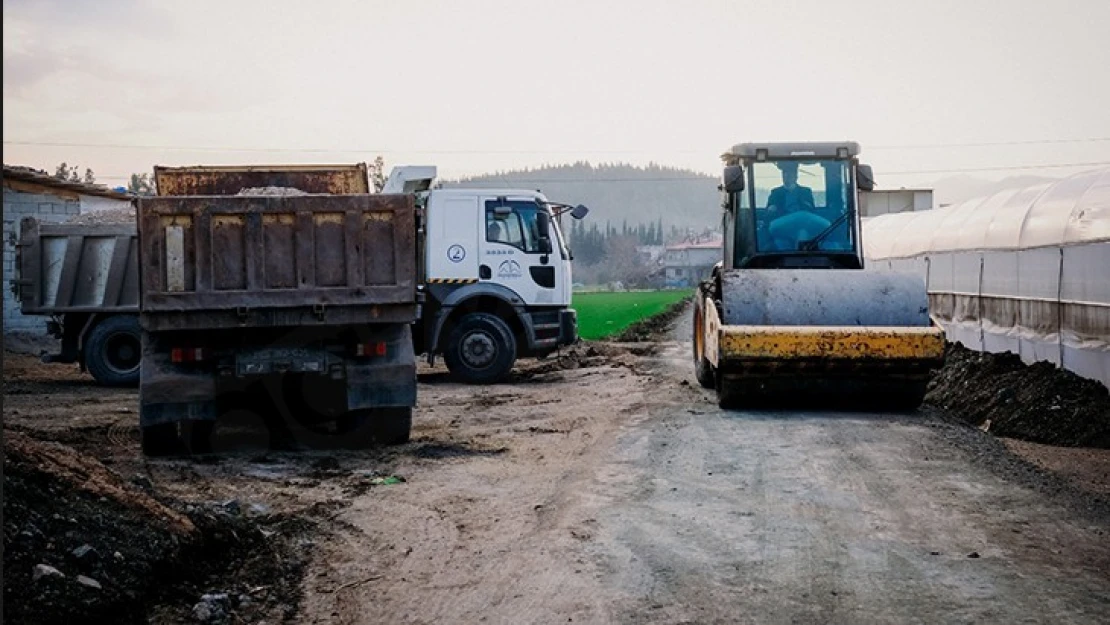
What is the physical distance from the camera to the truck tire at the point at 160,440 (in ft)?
34.7

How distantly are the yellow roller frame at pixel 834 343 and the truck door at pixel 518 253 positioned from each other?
589 centimetres

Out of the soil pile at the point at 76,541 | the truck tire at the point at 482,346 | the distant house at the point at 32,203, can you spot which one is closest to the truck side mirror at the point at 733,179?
the truck tire at the point at 482,346

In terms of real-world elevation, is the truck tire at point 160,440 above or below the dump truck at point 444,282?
below

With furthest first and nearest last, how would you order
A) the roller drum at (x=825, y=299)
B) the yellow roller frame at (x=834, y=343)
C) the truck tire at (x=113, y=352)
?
the truck tire at (x=113, y=352)
the roller drum at (x=825, y=299)
the yellow roller frame at (x=834, y=343)

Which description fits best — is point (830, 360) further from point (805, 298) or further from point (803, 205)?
point (803, 205)

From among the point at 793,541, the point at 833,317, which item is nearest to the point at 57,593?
the point at 793,541

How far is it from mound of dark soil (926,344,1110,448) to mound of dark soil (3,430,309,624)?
8.28 metres

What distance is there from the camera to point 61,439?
37.3 ft

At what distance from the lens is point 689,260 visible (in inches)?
5497

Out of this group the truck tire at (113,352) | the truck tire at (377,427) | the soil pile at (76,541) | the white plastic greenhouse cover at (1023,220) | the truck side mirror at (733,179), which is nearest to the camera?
the soil pile at (76,541)

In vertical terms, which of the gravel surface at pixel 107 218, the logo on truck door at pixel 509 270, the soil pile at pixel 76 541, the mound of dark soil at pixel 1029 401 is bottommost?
the mound of dark soil at pixel 1029 401

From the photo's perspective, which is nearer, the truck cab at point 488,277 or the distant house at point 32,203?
the truck cab at point 488,277

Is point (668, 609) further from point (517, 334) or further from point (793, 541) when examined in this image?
point (517, 334)

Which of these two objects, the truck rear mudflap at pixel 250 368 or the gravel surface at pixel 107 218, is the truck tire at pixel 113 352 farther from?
the truck rear mudflap at pixel 250 368
